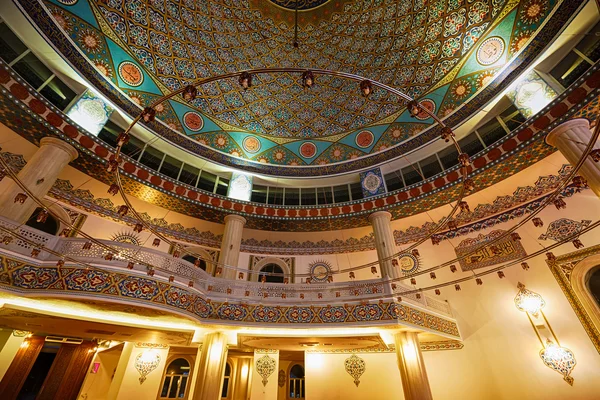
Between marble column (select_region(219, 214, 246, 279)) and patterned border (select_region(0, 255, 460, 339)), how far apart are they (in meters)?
1.52

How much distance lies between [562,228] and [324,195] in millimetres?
7211

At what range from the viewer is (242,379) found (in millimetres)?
11328

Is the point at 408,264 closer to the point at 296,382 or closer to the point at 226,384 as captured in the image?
the point at 296,382

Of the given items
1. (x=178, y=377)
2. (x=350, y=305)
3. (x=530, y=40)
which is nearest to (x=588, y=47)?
(x=530, y=40)

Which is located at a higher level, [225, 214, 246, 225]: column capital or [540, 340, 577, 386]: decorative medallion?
[225, 214, 246, 225]: column capital

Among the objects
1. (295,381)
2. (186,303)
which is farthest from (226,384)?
(186,303)

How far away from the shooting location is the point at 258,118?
11719mm

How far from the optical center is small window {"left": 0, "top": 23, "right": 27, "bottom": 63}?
6684 mm

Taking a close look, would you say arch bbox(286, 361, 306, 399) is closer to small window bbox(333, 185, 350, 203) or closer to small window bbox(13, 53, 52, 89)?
small window bbox(333, 185, 350, 203)

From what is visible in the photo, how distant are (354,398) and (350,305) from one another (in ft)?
11.8

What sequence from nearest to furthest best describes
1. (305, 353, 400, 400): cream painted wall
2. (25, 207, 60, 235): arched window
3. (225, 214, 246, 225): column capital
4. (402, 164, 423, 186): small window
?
(25, 207, 60, 235): arched window → (305, 353, 400, 400): cream painted wall → (225, 214, 246, 225): column capital → (402, 164, 423, 186): small window

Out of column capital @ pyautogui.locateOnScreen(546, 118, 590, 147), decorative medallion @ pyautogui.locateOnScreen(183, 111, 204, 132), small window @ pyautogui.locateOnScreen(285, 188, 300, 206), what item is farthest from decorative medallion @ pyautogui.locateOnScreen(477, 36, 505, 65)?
decorative medallion @ pyautogui.locateOnScreen(183, 111, 204, 132)

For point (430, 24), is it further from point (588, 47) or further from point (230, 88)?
point (230, 88)

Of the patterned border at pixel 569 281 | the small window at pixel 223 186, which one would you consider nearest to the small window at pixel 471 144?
the patterned border at pixel 569 281
